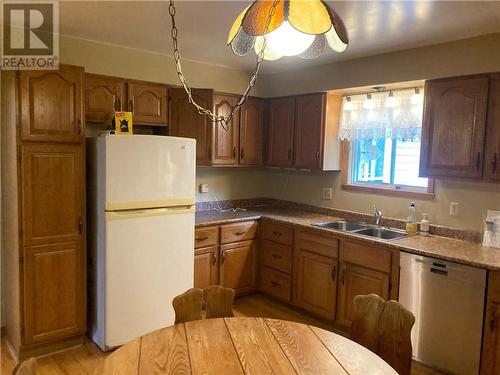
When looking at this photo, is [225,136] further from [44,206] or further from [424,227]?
[424,227]

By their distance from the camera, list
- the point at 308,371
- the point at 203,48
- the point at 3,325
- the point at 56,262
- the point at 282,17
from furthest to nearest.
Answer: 1. the point at 203,48
2. the point at 3,325
3. the point at 56,262
4. the point at 308,371
5. the point at 282,17

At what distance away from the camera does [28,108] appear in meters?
2.56

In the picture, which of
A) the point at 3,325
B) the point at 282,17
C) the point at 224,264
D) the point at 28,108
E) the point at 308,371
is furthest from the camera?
the point at 224,264

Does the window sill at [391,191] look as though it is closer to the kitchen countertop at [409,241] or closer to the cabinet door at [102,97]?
the kitchen countertop at [409,241]

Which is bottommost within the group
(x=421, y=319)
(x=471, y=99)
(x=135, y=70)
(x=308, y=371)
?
(x=421, y=319)

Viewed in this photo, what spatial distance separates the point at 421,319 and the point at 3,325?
3148 mm

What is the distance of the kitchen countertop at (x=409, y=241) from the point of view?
8.05 ft

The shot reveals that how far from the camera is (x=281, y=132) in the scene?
4.02 metres

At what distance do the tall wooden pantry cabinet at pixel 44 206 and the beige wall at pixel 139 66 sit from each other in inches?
17.2

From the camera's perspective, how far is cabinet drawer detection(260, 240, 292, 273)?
360 cm

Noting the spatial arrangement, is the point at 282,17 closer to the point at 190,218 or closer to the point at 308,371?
the point at 308,371

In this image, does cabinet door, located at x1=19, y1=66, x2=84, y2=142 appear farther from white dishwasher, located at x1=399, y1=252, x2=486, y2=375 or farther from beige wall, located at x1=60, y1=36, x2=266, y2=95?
white dishwasher, located at x1=399, y1=252, x2=486, y2=375

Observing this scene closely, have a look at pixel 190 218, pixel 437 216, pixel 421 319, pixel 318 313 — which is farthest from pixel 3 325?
pixel 437 216

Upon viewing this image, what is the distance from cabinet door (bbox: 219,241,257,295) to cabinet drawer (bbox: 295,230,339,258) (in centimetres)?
54
